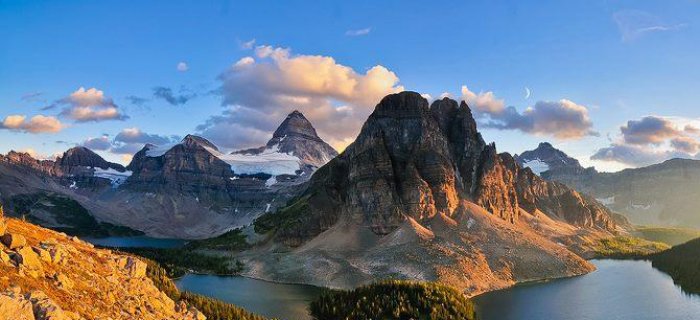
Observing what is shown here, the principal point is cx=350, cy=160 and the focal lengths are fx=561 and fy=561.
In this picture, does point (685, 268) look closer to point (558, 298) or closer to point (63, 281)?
point (558, 298)

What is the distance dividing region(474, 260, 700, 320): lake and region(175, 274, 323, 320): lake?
41972mm

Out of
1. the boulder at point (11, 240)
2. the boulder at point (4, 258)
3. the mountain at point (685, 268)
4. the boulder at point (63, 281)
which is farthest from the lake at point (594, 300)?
the boulder at point (4, 258)

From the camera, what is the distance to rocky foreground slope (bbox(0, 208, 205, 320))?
1699 inches

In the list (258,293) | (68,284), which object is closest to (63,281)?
(68,284)

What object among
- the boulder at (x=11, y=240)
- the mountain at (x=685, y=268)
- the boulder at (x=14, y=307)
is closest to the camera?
the boulder at (x=14, y=307)

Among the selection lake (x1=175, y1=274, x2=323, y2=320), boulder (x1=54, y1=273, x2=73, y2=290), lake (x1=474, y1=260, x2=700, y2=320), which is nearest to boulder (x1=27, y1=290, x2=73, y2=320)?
boulder (x1=54, y1=273, x2=73, y2=290)

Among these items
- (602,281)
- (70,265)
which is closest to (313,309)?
(70,265)

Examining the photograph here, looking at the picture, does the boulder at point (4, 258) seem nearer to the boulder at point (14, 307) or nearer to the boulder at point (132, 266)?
the boulder at point (14, 307)

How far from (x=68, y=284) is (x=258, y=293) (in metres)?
104

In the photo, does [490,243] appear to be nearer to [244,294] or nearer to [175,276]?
[244,294]

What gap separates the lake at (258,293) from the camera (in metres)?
124

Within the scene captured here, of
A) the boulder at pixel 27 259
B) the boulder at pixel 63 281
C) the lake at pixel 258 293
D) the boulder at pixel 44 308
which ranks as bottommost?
the lake at pixel 258 293

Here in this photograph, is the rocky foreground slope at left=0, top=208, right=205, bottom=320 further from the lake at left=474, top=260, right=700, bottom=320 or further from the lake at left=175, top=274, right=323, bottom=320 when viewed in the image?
the lake at left=474, top=260, right=700, bottom=320

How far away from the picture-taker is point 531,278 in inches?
6491
